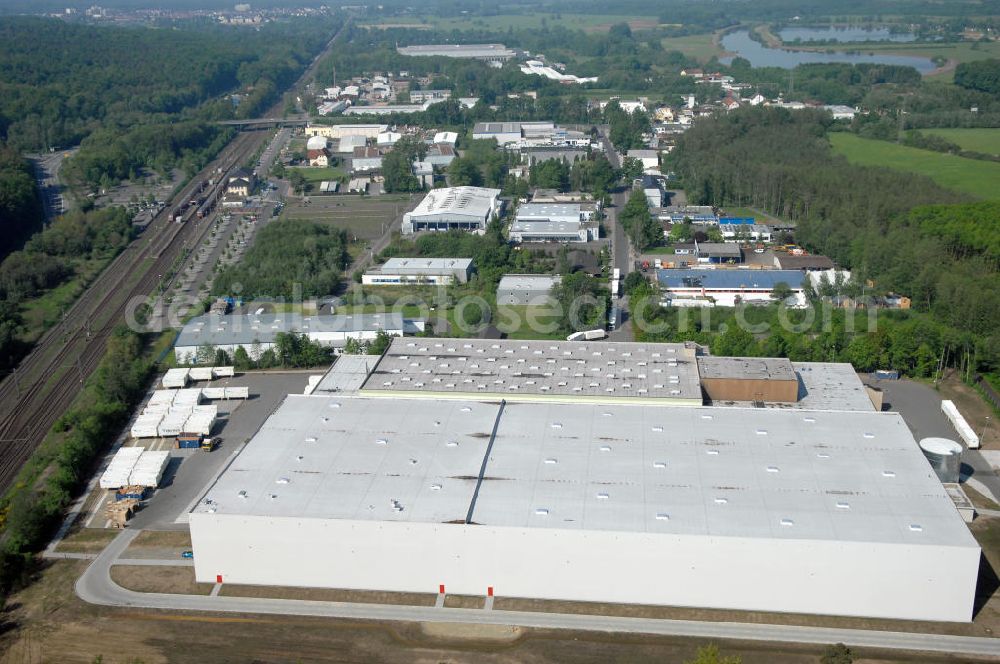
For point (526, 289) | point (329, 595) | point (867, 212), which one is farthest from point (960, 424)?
point (867, 212)

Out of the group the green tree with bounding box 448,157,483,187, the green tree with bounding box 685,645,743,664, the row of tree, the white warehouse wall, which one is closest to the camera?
the green tree with bounding box 685,645,743,664

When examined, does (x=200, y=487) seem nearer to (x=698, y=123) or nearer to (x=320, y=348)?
(x=320, y=348)

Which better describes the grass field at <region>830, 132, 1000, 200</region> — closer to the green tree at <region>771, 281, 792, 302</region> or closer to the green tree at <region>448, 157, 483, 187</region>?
the green tree at <region>771, 281, 792, 302</region>

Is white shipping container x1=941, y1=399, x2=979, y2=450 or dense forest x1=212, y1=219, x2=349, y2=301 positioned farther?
dense forest x1=212, y1=219, x2=349, y2=301

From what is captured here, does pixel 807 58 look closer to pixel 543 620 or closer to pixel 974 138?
pixel 974 138

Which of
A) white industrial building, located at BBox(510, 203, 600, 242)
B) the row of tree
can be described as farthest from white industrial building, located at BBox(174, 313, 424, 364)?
white industrial building, located at BBox(510, 203, 600, 242)
